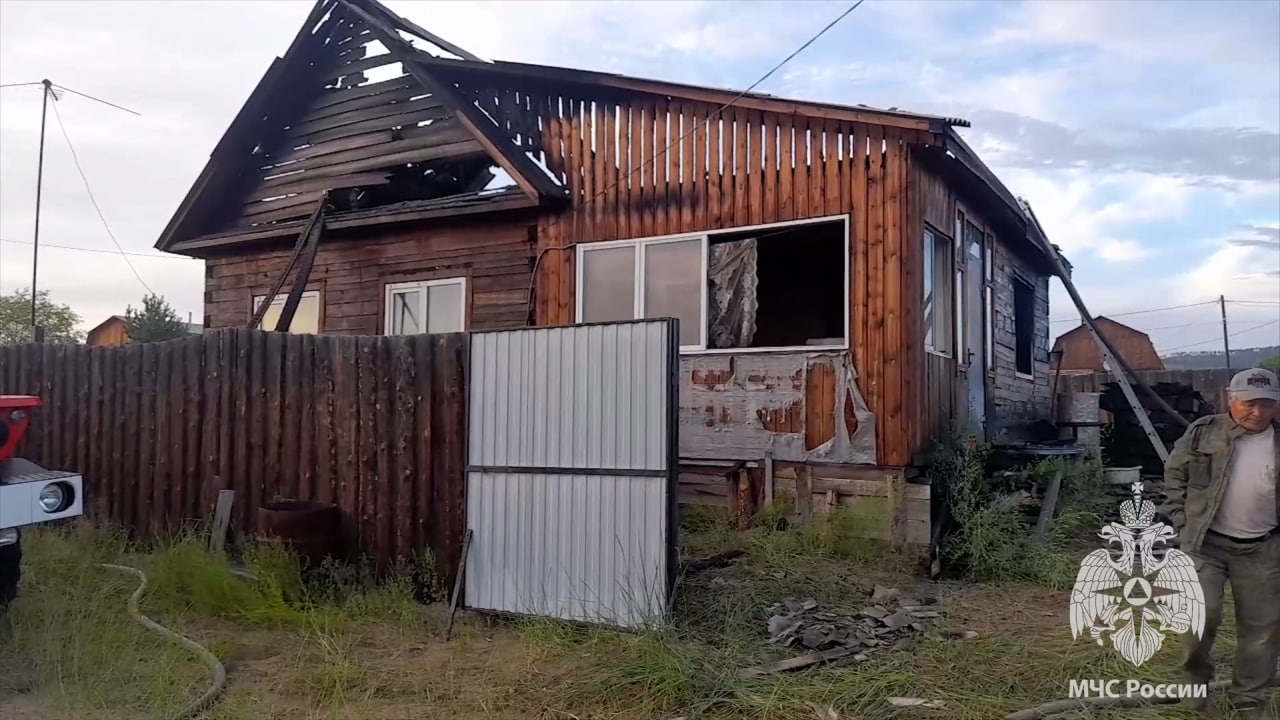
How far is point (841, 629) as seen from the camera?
6.05 meters

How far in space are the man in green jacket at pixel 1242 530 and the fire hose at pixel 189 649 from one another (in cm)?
531

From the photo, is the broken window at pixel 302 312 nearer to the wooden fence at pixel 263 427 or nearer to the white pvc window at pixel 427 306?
the white pvc window at pixel 427 306

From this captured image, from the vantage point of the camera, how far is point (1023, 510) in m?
9.55

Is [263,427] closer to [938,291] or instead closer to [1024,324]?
[938,291]

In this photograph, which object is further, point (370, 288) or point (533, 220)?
point (370, 288)

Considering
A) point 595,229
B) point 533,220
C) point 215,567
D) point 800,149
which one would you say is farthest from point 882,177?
point 215,567

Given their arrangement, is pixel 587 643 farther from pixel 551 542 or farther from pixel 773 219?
pixel 773 219

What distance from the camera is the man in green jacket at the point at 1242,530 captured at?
4.61 m

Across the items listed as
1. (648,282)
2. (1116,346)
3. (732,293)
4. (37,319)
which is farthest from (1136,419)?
(37,319)

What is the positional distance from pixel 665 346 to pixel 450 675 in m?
2.44

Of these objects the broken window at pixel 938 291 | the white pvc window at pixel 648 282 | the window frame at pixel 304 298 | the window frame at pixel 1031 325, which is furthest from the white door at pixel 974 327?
the window frame at pixel 304 298

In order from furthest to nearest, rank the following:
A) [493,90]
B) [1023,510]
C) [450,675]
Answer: [493,90], [1023,510], [450,675]

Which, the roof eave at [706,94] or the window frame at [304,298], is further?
the window frame at [304,298]

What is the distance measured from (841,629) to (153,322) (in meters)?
36.2
